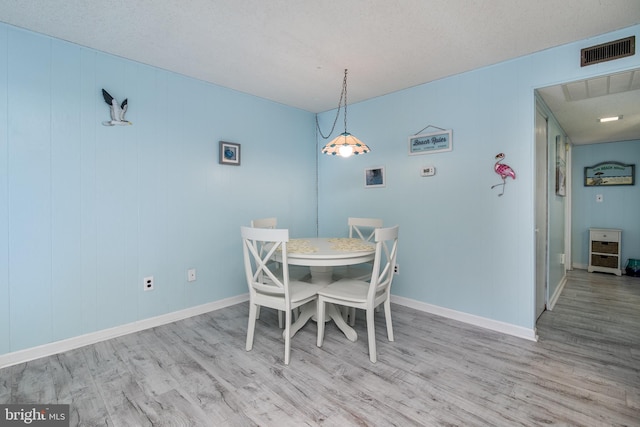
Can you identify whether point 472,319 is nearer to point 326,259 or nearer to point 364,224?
point 364,224

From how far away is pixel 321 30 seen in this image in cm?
215

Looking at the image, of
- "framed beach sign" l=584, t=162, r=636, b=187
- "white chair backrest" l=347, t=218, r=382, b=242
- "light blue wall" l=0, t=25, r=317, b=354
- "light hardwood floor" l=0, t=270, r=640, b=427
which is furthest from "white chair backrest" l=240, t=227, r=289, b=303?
"framed beach sign" l=584, t=162, r=636, b=187

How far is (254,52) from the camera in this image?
2480 millimetres

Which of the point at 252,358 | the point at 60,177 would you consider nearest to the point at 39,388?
the point at 252,358

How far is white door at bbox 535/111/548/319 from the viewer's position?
2.77m

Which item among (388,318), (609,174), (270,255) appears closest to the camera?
(270,255)

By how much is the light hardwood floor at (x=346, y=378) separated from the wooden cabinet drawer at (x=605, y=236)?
8.56ft

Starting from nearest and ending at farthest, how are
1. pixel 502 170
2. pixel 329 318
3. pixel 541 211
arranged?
pixel 502 170, pixel 329 318, pixel 541 211

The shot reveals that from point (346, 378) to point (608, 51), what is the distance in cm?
295

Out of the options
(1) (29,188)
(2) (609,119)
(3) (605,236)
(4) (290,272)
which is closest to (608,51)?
(2) (609,119)

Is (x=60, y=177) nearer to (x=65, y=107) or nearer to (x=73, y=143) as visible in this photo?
(x=73, y=143)

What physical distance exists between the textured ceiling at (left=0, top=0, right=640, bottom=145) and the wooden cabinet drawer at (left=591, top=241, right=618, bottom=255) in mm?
4091

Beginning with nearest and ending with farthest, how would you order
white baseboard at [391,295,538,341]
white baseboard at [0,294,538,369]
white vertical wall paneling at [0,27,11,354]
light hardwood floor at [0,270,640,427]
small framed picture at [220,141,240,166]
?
light hardwood floor at [0,270,640,427], white vertical wall paneling at [0,27,11,354], white baseboard at [0,294,538,369], white baseboard at [391,295,538,341], small framed picture at [220,141,240,166]

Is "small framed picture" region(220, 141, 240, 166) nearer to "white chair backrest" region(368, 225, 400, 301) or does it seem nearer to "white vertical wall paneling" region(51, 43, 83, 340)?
"white vertical wall paneling" region(51, 43, 83, 340)
